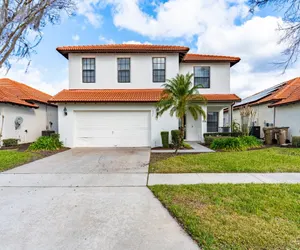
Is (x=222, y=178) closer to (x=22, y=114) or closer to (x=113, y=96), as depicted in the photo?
(x=113, y=96)

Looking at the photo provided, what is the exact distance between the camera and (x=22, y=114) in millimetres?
15320

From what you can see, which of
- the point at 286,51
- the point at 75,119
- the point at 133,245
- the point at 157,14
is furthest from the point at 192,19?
the point at 133,245

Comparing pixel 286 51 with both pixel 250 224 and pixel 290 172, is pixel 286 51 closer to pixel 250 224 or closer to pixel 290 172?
pixel 290 172

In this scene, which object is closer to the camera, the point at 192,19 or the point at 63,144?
the point at 192,19

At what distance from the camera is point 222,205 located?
4.12 meters

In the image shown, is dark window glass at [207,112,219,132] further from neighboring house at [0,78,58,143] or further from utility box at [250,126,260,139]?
neighboring house at [0,78,58,143]

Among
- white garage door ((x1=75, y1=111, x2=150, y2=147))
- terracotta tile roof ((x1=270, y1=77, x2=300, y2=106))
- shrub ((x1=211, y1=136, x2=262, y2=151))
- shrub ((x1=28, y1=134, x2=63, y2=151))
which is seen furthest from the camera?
terracotta tile roof ((x1=270, y1=77, x2=300, y2=106))

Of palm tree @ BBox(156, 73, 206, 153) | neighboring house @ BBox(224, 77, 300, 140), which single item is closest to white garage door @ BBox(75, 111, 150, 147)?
palm tree @ BBox(156, 73, 206, 153)

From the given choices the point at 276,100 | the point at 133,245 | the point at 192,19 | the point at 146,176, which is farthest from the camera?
the point at 276,100

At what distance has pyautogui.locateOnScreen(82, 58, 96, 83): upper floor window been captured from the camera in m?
14.6

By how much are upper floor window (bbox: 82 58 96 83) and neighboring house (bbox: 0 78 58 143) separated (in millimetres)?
4927

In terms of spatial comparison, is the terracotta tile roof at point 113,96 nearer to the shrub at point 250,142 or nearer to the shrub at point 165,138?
the shrub at point 165,138

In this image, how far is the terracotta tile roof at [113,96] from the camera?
511 inches

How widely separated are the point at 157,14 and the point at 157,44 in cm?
222
